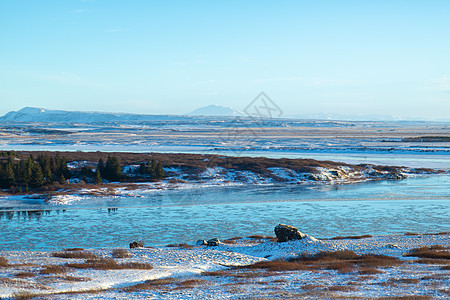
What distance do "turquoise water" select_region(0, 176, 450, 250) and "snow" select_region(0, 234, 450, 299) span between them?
433 centimetres

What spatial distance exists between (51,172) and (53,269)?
32.7 m

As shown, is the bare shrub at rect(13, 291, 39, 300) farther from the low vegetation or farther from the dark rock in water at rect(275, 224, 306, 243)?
the dark rock in water at rect(275, 224, 306, 243)

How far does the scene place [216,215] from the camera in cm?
3328

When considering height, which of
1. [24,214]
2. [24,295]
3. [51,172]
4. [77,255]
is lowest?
[24,214]

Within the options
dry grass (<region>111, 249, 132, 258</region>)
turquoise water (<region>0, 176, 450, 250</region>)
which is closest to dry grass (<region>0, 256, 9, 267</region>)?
A: dry grass (<region>111, 249, 132, 258</region>)

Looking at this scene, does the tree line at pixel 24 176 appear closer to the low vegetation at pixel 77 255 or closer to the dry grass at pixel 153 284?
the low vegetation at pixel 77 255

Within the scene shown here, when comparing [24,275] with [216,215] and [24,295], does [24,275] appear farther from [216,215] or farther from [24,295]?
[216,215]

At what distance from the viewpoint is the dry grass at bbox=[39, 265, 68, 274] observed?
16.6m

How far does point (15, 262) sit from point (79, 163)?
123 ft

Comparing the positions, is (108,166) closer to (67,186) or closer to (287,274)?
(67,186)

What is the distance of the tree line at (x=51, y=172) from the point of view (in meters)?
43.5

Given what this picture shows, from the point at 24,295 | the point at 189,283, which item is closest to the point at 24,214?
the point at 24,295

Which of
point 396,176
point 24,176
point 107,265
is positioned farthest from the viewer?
point 396,176

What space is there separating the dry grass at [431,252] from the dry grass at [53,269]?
14871mm
